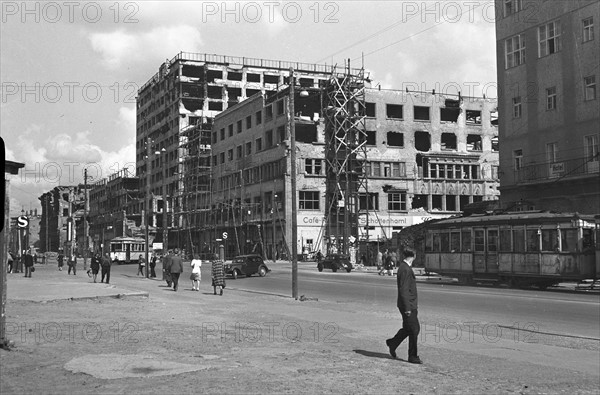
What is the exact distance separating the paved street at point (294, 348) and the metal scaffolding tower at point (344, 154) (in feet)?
170

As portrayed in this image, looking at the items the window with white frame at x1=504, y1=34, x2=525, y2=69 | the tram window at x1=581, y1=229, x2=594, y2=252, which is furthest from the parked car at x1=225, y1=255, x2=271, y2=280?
the window with white frame at x1=504, y1=34, x2=525, y2=69

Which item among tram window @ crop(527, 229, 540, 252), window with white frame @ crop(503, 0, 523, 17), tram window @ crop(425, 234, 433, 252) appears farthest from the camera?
window with white frame @ crop(503, 0, 523, 17)

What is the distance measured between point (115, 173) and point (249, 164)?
188 ft

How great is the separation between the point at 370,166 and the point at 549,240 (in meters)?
47.6

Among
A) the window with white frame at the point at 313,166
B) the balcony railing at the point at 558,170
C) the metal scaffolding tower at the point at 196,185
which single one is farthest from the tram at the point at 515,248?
the metal scaffolding tower at the point at 196,185

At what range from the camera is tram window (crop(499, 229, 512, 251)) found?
3159 centimetres

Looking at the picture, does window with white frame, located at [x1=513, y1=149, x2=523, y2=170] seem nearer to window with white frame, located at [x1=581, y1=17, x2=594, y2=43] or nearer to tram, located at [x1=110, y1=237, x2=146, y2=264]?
window with white frame, located at [x1=581, y1=17, x2=594, y2=43]

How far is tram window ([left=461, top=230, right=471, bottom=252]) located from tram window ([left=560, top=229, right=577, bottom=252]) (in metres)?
5.80

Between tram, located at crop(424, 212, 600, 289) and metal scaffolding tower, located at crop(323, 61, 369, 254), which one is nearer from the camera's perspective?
tram, located at crop(424, 212, 600, 289)

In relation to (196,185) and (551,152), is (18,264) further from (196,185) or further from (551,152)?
(196,185)

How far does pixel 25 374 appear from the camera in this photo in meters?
9.05

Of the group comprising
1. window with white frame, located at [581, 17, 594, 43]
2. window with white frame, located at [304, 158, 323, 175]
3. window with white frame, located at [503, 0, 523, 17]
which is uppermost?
window with white frame, located at [503, 0, 523, 17]

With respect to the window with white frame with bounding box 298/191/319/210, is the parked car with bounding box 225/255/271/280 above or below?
below

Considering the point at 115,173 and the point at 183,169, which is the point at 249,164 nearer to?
the point at 183,169
